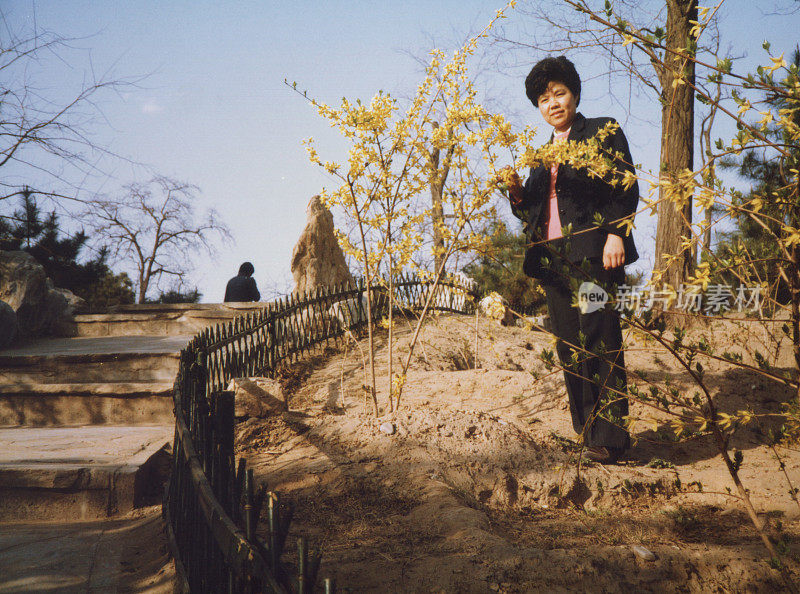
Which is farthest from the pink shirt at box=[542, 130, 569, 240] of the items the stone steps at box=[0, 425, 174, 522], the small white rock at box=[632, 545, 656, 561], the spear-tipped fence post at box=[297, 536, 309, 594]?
the stone steps at box=[0, 425, 174, 522]

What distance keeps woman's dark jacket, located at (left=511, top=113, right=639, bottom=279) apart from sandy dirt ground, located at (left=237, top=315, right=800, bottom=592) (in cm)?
68

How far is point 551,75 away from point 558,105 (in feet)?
0.58

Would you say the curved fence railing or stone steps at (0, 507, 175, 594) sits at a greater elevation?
the curved fence railing

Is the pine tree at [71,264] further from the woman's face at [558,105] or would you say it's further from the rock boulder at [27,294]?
the woman's face at [558,105]

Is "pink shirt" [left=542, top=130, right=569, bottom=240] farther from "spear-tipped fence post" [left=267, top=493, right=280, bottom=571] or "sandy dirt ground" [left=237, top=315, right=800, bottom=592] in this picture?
"spear-tipped fence post" [left=267, top=493, right=280, bottom=571]

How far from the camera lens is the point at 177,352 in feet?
18.7

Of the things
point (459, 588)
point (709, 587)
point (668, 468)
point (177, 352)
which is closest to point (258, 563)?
point (459, 588)

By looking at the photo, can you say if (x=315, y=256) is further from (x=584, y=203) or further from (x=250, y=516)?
(x=250, y=516)

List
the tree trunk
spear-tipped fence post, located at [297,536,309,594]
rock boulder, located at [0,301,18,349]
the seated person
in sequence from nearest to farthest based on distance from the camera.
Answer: spear-tipped fence post, located at [297,536,309,594], the tree trunk, rock boulder, located at [0,301,18,349], the seated person

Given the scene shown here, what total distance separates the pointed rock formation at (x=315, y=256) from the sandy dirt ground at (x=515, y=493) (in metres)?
4.91

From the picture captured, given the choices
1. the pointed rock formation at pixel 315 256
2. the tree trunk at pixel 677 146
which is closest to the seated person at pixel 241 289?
the pointed rock formation at pixel 315 256

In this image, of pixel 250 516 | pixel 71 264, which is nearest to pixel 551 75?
pixel 250 516

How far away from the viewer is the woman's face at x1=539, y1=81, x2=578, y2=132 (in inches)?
132

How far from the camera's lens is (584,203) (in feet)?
10.7
